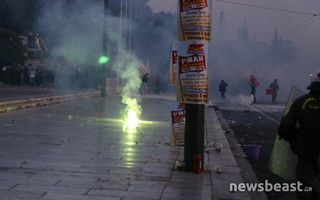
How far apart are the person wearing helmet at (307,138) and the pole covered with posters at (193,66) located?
2.54m

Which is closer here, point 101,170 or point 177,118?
point 101,170

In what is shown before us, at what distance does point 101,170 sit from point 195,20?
2661mm

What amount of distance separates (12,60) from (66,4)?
36.7ft

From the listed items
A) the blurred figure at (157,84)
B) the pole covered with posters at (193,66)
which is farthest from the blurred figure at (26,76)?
the pole covered with posters at (193,66)

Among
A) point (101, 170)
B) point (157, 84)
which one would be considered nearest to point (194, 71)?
point (101, 170)

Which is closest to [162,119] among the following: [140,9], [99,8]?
[99,8]

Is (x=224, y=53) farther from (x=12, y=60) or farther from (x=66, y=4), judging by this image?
(x=66, y=4)

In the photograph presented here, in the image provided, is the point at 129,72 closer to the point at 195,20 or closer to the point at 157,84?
the point at 157,84

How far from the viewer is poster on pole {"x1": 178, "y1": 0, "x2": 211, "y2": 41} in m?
6.96

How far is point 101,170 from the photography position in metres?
6.86

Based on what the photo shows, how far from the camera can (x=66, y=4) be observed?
92.6 ft

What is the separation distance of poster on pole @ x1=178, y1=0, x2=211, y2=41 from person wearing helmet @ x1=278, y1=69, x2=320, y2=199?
8.87 ft

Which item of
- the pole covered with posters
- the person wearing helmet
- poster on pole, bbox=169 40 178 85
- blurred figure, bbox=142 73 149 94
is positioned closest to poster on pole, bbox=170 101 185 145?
poster on pole, bbox=169 40 178 85

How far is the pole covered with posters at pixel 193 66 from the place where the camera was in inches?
275
